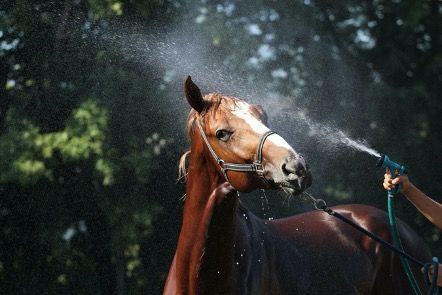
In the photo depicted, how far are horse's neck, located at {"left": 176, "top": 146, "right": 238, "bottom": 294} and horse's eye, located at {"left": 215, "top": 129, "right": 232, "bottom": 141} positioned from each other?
0.71 feet

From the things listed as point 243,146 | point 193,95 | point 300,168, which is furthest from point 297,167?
point 193,95

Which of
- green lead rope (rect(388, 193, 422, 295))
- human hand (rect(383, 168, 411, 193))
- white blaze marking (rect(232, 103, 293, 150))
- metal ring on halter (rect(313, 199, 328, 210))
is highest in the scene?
white blaze marking (rect(232, 103, 293, 150))

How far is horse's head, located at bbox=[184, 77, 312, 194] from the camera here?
150 inches

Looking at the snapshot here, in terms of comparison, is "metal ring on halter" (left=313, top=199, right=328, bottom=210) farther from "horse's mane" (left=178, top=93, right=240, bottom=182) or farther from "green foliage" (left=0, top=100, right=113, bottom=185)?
"green foliage" (left=0, top=100, right=113, bottom=185)

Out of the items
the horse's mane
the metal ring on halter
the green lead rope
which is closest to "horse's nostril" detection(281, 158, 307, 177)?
the metal ring on halter

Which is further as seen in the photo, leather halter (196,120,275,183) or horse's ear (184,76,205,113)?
horse's ear (184,76,205,113)

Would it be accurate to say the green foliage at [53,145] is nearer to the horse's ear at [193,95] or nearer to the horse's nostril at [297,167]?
the horse's ear at [193,95]

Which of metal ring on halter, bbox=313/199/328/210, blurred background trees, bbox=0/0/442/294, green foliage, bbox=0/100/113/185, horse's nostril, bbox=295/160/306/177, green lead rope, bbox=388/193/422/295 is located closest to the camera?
horse's nostril, bbox=295/160/306/177

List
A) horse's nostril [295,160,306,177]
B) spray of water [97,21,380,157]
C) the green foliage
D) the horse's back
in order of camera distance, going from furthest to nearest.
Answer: the green foliage < spray of water [97,21,380,157] < the horse's back < horse's nostril [295,160,306,177]

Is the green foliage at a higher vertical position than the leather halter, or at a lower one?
lower

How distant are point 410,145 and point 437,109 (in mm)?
1063

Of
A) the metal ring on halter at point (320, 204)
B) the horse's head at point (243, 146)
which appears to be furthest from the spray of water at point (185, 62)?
the metal ring on halter at point (320, 204)

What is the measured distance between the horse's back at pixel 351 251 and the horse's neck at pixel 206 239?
1.14m

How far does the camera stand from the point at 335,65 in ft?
44.7
